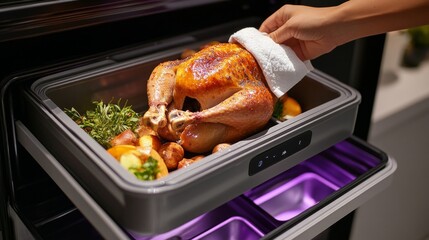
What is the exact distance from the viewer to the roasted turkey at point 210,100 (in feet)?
2.84

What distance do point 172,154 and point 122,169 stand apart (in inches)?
5.8

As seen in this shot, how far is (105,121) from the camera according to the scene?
923mm

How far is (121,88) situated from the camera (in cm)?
104

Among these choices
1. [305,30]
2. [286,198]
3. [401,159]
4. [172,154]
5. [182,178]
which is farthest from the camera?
[401,159]

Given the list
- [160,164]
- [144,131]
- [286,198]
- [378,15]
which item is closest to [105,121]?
[144,131]

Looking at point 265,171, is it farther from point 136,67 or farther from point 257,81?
point 136,67

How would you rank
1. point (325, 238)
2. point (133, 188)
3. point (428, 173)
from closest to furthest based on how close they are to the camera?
1. point (133, 188)
2. point (325, 238)
3. point (428, 173)

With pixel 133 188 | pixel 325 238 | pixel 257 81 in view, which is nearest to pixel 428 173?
pixel 325 238

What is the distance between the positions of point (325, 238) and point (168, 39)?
2.06 feet

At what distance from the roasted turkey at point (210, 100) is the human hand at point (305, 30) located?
0.10 m

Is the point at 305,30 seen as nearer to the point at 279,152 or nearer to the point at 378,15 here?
the point at 378,15

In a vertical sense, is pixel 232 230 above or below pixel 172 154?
below

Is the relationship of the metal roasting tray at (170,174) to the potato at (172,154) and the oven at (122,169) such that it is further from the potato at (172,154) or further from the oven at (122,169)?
the potato at (172,154)

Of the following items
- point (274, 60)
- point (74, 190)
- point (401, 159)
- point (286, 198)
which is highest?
point (274, 60)
